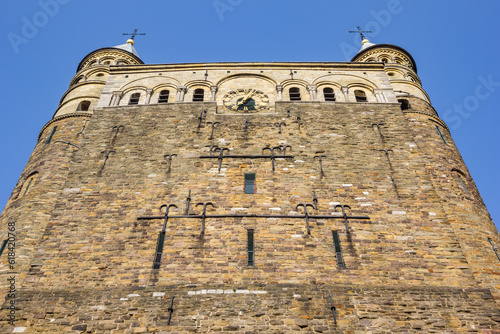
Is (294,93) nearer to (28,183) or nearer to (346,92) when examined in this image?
(346,92)

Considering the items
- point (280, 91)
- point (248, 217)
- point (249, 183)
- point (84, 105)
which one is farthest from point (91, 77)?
point (248, 217)

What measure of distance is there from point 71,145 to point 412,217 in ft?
38.8

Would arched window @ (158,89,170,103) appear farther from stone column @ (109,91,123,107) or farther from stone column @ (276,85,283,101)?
stone column @ (276,85,283,101)

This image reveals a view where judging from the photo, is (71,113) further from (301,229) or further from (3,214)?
(301,229)

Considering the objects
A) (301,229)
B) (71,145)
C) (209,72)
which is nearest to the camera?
(301,229)

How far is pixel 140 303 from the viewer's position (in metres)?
10.4

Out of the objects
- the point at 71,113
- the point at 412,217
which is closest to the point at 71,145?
the point at 71,113

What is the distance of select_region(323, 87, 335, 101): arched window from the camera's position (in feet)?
57.8

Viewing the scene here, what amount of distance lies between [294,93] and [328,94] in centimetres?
146

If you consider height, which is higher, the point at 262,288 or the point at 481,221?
the point at 481,221

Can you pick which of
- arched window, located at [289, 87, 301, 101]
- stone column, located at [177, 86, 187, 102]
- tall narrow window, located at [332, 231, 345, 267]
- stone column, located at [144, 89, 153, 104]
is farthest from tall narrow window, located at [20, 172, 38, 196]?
arched window, located at [289, 87, 301, 101]

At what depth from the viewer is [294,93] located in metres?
17.7

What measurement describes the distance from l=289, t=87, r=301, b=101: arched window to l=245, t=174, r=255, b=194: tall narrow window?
16.9 ft

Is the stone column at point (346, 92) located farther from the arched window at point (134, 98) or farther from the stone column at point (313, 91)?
the arched window at point (134, 98)
